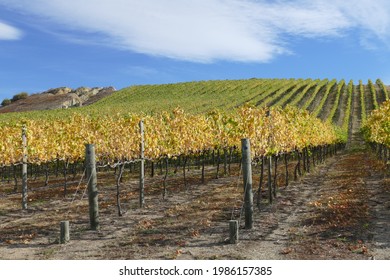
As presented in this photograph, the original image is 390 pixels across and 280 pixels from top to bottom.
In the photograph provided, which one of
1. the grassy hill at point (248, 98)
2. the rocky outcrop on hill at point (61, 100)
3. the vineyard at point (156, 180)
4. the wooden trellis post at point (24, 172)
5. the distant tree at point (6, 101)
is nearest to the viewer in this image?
the vineyard at point (156, 180)

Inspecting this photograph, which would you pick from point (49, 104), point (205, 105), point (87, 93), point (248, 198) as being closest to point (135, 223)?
point (248, 198)

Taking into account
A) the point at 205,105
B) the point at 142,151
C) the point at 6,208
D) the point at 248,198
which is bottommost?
the point at 6,208

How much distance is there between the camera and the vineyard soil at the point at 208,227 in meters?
11.7

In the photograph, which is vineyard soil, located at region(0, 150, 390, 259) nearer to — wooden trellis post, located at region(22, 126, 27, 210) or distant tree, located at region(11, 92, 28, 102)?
wooden trellis post, located at region(22, 126, 27, 210)

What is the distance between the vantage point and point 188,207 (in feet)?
62.0

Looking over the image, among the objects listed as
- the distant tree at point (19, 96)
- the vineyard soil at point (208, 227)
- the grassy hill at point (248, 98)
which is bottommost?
the vineyard soil at point (208, 227)

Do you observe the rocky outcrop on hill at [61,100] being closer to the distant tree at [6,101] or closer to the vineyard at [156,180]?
the distant tree at [6,101]

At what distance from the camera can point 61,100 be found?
11200cm

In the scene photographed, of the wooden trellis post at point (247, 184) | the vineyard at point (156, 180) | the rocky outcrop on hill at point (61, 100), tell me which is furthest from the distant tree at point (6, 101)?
the wooden trellis post at point (247, 184)

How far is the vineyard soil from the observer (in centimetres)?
1170

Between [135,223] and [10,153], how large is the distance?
43.9 feet

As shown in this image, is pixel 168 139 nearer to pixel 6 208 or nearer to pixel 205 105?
pixel 6 208

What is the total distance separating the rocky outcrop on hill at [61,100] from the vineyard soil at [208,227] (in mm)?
88286

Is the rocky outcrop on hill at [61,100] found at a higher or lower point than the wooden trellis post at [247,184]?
higher
